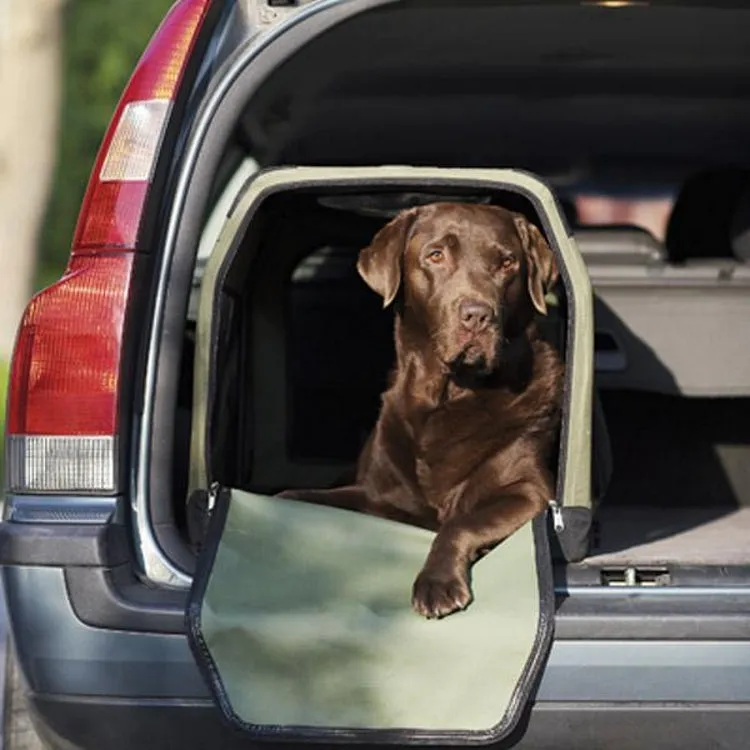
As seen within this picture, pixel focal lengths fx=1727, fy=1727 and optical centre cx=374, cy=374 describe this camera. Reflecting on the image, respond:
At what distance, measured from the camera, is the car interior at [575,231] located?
15.2 feet

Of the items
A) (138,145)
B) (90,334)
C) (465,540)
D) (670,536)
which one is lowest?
(670,536)

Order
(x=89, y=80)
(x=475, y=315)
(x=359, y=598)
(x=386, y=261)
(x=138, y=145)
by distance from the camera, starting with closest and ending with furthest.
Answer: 1. (x=359, y=598)
2. (x=138, y=145)
3. (x=475, y=315)
4. (x=386, y=261)
5. (x=89, y=80)

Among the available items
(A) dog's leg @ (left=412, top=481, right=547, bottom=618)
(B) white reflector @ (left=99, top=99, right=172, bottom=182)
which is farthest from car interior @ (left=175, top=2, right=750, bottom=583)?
(B) white reflector @ (left=99, top=99, right=172, bottom=182)

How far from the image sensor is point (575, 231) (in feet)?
19.9

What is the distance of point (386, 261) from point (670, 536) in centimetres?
103

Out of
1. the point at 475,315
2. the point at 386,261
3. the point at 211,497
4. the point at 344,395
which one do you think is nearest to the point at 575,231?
the point at 344,395

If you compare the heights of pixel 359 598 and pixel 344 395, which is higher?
pixel 359 598

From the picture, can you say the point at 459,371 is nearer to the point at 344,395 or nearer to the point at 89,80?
the point at 344,395

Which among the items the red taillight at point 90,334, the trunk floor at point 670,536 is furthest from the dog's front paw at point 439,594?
the red taillight at point 90,334

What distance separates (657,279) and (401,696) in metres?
2.94

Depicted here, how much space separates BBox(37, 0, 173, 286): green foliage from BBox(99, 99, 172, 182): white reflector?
71.2 ft

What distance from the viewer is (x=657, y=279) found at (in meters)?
5.88

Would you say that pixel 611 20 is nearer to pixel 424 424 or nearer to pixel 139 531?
pixel 424 424

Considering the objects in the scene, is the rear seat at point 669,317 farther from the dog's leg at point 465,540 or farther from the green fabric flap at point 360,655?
the green fabric flap at point 360,655
